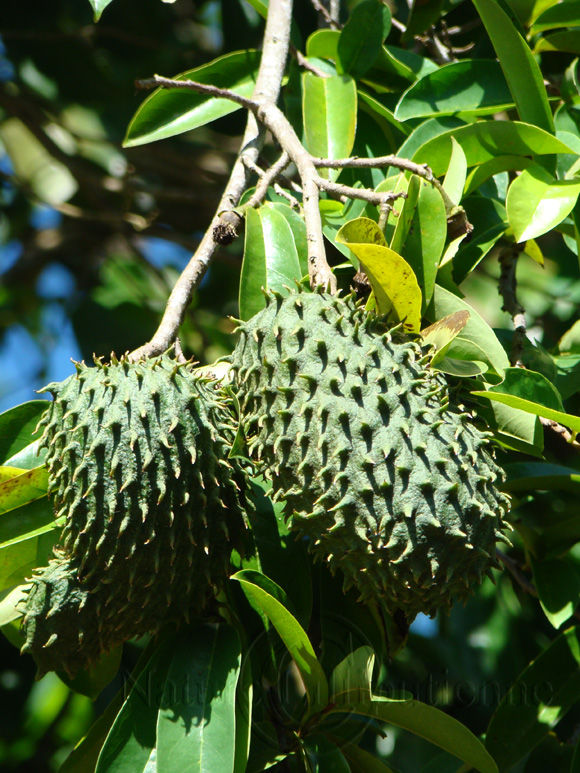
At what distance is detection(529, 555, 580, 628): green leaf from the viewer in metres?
2.33

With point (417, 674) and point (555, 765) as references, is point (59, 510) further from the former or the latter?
point (417, 674)

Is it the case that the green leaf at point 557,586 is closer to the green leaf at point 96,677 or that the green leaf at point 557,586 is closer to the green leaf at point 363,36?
the green leaf at point 96,677

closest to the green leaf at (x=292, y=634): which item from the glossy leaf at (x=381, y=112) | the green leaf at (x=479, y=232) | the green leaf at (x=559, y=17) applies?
the green leaf at (x=479, y=232)

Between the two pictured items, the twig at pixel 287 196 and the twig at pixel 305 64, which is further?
the twig at pixel 305 64

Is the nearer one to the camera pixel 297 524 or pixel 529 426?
pixel 297 524

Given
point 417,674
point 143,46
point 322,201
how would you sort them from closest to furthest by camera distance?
point 322,201 < point 417,674 < point 143,46

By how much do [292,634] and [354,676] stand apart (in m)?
0.23

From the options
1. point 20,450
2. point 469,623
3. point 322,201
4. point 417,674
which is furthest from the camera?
point 469,623

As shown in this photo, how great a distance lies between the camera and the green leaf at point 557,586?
91.8 inches

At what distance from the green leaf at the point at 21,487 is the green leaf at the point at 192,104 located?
3.62 ft

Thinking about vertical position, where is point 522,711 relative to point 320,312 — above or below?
below

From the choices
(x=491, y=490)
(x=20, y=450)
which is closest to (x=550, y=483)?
(x=491, y=490)

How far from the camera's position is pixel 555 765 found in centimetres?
271

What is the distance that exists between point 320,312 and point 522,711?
55.8 inches
